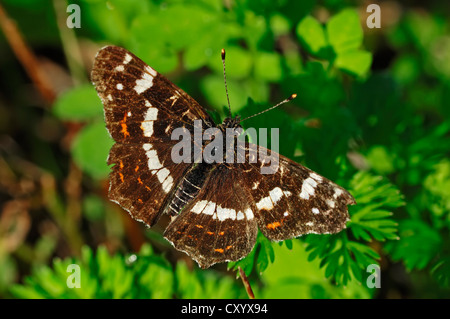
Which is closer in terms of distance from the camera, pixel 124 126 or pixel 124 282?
pixel 124 126

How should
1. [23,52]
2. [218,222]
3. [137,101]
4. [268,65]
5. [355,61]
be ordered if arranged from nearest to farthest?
[218,222] → [137,101] → [355,61] → [268,65] → [23,52]

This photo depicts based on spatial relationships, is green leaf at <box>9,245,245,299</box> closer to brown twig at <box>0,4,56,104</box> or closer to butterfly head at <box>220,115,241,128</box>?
butterfly head at <box>220,115,241,128</box>

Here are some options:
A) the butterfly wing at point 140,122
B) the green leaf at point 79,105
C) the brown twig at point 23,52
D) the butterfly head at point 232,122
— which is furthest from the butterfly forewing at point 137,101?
the brown twig at point 23,52

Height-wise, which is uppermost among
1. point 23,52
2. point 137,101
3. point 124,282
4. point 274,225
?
point 23,52

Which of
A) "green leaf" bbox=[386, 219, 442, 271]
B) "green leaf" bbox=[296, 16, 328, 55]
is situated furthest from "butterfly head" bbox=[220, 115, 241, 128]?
"green leaf" bbox=[386, 219, 442, 271]

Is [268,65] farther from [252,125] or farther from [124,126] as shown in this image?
[124,126]

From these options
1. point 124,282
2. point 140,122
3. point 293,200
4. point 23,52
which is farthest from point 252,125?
point 23,52
